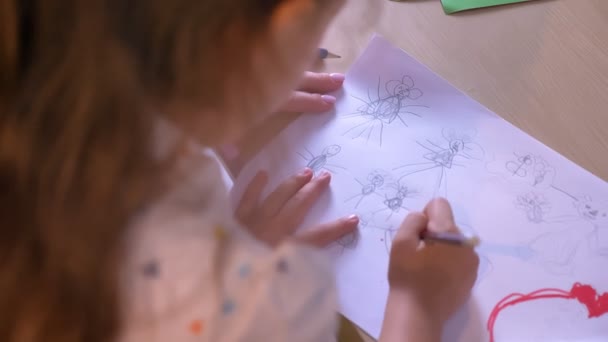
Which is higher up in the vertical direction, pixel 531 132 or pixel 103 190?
pixel 531 132

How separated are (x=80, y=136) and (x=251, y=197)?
11.6 inches

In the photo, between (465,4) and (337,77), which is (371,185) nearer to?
(337,77)

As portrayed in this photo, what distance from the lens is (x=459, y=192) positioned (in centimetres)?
57

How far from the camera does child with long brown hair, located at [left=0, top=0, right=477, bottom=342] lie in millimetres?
313

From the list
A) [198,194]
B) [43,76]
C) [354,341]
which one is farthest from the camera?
[354,341]

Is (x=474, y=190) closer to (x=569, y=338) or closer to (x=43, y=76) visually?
(x=569, y=338)

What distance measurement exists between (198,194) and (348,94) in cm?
29

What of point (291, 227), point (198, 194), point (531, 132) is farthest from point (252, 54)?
point (531, 132)

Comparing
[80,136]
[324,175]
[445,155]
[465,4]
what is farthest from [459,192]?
[80,136]

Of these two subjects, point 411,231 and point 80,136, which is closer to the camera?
point 80,136

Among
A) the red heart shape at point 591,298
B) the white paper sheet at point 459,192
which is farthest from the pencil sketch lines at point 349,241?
the red heart shape at point 591,298

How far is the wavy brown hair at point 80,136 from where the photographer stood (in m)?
0.31

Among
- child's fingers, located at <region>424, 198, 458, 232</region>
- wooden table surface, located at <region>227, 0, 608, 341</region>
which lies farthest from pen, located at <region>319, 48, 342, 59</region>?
child's fingers, located at <region>424, 198, 458, 232</region>

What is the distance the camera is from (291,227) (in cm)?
58
